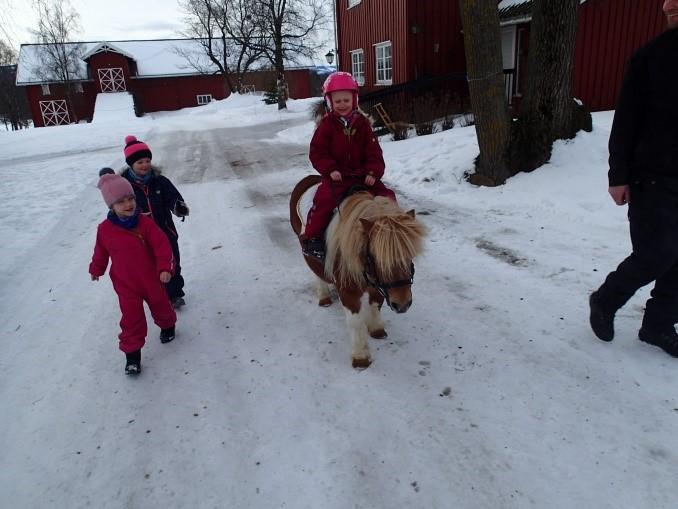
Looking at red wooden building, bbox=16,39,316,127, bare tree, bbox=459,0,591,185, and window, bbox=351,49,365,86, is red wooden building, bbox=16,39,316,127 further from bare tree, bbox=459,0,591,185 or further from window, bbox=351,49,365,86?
bare tree, bbox=459,0,591,185

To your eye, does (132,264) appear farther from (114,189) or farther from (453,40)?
(453,40)

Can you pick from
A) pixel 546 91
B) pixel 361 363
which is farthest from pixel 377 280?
pixel 546 91

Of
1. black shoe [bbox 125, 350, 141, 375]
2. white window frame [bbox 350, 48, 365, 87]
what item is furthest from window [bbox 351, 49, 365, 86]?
black shoe [bbox 125, 350, 141, 375]

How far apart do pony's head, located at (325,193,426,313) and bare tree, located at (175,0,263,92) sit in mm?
30889

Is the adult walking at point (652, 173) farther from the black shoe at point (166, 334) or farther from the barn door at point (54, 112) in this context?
the barn door at point (54, 112)

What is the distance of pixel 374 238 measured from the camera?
8.51 feet

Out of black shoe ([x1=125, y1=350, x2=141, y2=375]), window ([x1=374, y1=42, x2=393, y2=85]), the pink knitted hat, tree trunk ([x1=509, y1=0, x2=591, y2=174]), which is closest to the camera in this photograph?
the pink knitted hat

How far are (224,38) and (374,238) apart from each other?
40.6m

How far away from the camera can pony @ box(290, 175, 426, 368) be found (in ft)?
8.46

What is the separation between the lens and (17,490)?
2.30 m

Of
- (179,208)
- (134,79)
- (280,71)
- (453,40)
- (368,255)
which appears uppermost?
(134,79)

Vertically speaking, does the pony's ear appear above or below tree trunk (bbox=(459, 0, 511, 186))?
below

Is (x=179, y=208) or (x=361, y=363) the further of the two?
(x=179, y=208)

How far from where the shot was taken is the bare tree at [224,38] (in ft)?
111
